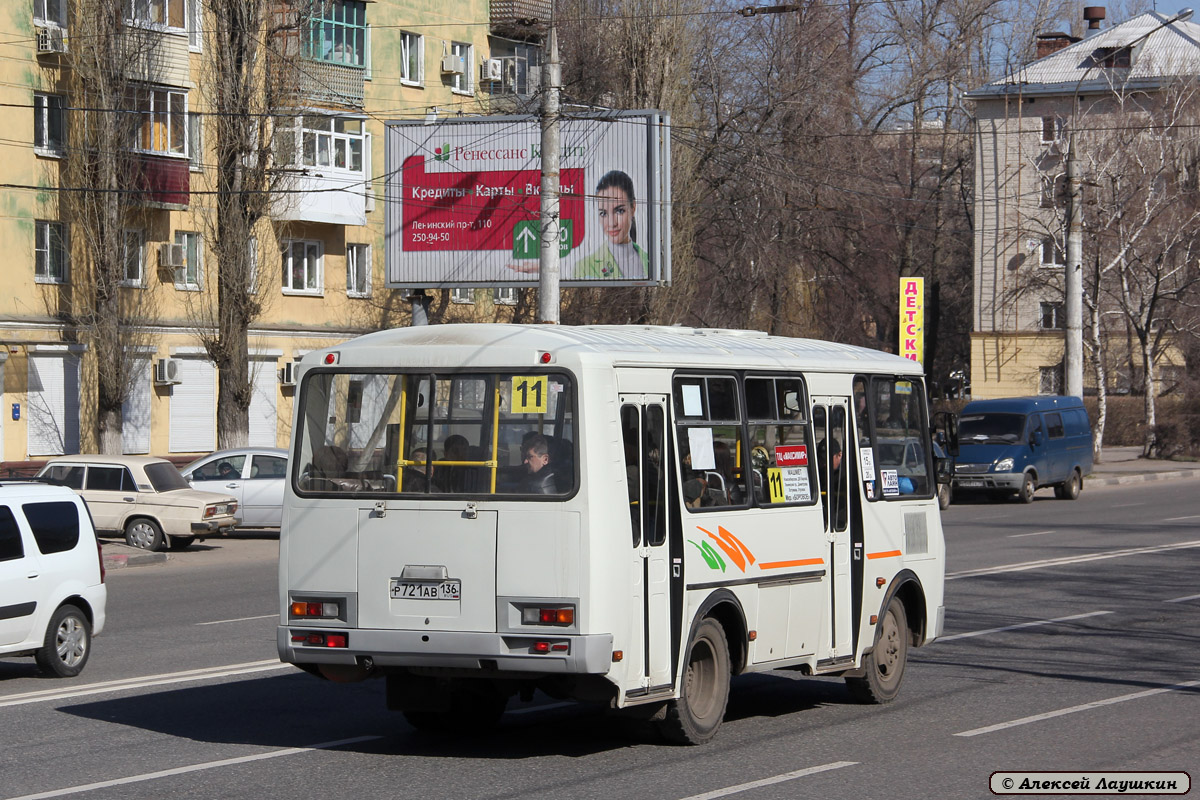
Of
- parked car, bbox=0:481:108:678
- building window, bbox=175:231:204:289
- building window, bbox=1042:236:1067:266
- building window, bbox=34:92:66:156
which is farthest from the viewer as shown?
building window, bbox=1042:236:1067:266

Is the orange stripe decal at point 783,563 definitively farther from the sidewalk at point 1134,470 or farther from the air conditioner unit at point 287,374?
the air conditioner unit at point 287,374

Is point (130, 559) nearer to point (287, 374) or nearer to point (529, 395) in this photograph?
point (529, 395)

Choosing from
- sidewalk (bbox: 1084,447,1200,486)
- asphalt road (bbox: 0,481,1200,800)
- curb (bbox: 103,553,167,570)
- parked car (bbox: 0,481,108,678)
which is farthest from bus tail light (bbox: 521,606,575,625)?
sidewalk (bbox: 1084,447,1200,486)

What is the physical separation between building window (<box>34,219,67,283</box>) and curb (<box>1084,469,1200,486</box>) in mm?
25519

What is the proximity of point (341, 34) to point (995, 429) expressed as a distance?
21.6 m

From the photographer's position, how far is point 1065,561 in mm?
20547

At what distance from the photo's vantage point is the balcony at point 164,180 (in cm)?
3531

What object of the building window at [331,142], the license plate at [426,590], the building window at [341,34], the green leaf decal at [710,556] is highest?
the building window at [341,34]

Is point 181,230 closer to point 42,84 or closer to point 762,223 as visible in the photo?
point 42,84

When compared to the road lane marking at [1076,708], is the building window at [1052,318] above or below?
above

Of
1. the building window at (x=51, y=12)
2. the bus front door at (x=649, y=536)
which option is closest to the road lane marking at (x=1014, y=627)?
the bus front door at (x=649, y=536)

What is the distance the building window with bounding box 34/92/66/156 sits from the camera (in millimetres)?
34875

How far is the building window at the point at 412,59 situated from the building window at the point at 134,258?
1172 centimetres

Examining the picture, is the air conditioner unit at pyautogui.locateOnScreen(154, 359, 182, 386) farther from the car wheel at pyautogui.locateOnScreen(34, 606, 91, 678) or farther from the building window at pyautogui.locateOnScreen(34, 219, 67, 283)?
the car wheel at pyautogui.locateOnScreen(34, 606, 91, 678)
